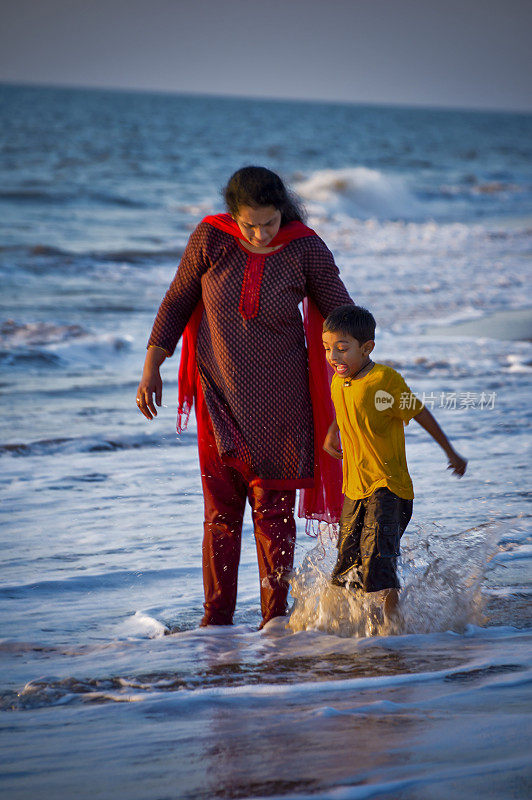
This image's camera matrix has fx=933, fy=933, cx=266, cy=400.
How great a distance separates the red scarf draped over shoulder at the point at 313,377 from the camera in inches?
123

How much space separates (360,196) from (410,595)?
21.1 m

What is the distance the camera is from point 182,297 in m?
3.27

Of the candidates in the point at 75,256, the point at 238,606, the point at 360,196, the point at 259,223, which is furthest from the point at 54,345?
the point at 360,196

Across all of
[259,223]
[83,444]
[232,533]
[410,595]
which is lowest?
[410,595]

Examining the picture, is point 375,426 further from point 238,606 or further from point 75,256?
point 75,256

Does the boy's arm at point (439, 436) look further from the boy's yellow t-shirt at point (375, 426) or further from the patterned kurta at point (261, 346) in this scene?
the patterned kurta at point (261, 346)

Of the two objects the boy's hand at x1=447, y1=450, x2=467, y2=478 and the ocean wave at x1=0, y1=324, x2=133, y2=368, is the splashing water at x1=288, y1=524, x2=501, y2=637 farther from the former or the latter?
the ocean wave at x1=0, y1=324, x2=133, y2=368

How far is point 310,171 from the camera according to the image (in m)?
31.6

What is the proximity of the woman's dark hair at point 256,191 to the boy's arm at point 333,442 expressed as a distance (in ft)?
2.43

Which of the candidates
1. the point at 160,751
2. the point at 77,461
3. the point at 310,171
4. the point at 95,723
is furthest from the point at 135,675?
the point at 310,171

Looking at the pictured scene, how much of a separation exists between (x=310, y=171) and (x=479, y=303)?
2237 centimetres

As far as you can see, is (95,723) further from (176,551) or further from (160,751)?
(176,551)
